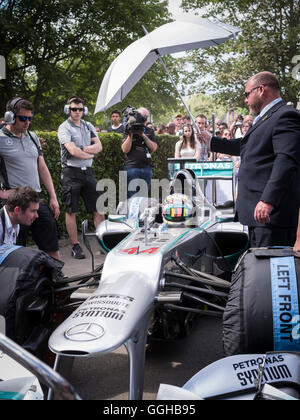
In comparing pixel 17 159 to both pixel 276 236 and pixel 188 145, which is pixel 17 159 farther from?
pixel 188 145

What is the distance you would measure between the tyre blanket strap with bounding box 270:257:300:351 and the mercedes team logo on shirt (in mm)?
919

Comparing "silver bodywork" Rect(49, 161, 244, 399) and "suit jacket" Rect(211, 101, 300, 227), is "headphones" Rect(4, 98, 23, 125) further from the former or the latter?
"suit jacket" Rect(211, 101, 300, 227)

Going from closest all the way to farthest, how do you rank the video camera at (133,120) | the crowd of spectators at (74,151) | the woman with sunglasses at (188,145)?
1. the crowd of spectators at (74,151)
2. the video camera at (133,120)
3. the woman with sunglasses at (188,145)

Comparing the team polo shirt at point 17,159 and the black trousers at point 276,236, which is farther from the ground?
the team polo shirt at point 17,159

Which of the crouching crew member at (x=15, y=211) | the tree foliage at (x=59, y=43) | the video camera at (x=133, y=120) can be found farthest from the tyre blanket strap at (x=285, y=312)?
the tree foliage at (x=59, y=43)

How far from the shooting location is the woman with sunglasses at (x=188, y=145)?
857 cm

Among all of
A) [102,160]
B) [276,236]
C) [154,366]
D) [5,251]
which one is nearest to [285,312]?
[276,236]

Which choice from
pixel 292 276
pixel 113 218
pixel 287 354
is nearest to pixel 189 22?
pixel 113 218

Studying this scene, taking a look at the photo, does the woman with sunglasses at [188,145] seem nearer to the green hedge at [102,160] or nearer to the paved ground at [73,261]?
the green hedge at [102,160]

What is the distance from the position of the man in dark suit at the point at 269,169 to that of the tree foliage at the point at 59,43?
12.8 metres

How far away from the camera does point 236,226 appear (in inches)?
175

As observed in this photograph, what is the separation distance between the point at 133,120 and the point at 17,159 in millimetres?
3106

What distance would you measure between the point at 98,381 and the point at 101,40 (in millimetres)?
17193

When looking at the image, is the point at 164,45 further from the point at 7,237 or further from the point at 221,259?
the point at 7,237
